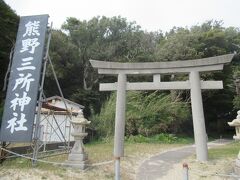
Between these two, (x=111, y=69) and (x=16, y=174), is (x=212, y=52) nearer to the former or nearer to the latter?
(x=111, y=69)

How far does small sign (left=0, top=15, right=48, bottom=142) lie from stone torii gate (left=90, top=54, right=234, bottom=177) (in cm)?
337

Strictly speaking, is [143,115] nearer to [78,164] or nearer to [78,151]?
[78,151]

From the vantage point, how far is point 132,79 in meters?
25.2

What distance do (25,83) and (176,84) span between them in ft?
19.5

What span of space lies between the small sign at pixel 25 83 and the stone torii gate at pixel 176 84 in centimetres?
337

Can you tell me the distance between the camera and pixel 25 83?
8016mm

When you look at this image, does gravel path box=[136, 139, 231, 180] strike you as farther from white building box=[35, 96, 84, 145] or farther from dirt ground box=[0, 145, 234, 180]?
white building box=[35, 96, 84, 145]

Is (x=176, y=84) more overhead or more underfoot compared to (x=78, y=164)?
more overhead

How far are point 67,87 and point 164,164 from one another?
62.3ft

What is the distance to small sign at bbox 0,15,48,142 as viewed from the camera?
25.2 ft

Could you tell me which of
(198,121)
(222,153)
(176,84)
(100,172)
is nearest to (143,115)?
(222,153)

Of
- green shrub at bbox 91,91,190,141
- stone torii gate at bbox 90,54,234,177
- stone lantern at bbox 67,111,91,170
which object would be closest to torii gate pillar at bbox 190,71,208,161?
stone torii gate at bbox 90,54,234,177

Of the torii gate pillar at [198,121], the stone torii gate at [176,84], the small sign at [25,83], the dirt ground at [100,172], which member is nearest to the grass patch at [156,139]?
the stone torii gate at [176,84]

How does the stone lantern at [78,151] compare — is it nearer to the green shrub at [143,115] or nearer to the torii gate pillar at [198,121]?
the torii gate pillar at [198,121]
